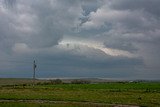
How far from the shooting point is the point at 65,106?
138 feet

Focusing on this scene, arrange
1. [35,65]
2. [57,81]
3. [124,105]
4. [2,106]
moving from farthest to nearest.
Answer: [57,81], [35,65], [124,105], [2,106]

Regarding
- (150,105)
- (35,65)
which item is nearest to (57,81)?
(35,65)

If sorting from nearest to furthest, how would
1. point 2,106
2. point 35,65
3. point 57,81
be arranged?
1. point 2,106
2. point 35,65
3. point 57,81

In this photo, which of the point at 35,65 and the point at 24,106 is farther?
the point at 35,65

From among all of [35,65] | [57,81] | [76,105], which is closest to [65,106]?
[76,105]

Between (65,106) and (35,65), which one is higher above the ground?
(35,65)

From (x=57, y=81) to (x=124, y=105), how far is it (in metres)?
101

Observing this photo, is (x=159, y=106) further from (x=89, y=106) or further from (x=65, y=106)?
(x=65, y=106)

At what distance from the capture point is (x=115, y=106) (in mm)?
42938

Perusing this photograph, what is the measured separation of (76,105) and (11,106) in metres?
7.12

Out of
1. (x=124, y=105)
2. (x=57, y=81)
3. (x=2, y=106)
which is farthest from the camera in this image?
(x=57, y=81)

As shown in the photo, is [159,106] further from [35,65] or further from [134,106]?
[35,65]

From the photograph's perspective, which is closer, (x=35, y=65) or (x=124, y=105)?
(x=124, y=105)

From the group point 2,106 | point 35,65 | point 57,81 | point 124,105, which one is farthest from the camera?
point 57,81
